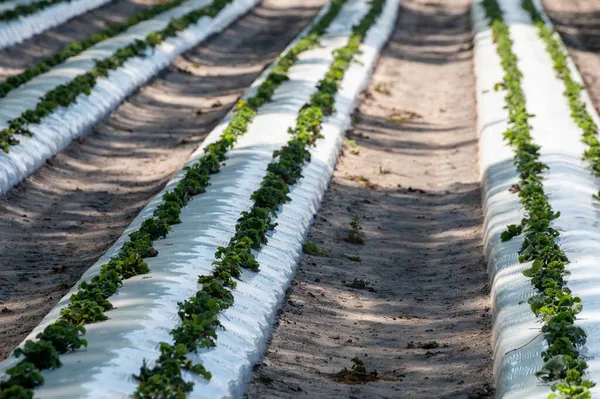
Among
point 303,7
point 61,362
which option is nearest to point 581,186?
point 61,362

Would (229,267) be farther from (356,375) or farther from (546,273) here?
(546,273)

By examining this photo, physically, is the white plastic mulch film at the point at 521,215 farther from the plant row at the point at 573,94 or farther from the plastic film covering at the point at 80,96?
the plastic film covering at the point at 80,96

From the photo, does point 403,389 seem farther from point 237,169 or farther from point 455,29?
point 455,29

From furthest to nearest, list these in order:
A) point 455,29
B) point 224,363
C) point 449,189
Result: point 455,29 → point 449,189 → point 224,363

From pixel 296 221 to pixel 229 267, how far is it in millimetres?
2208

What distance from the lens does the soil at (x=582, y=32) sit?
2084cm

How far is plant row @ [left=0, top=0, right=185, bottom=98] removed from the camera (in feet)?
53.8

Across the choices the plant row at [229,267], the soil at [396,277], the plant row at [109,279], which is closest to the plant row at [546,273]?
→ the soil at [396,277]

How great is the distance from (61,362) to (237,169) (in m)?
5.45

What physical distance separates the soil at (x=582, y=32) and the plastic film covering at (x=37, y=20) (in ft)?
37.6

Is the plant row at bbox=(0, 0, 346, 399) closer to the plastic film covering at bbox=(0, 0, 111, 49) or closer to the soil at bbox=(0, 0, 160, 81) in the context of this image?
the soil at bbox=(0, 0, 160, 81)

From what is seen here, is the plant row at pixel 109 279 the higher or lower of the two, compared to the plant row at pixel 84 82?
higher

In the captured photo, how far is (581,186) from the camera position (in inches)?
458

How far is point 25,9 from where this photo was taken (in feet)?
74.2
